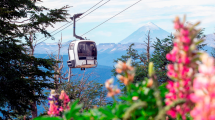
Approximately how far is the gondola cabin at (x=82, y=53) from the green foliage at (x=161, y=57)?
8298 millimetres

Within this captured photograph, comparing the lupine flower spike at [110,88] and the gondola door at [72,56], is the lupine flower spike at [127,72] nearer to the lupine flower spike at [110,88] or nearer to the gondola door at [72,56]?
the lupine flower spike at [110,88]

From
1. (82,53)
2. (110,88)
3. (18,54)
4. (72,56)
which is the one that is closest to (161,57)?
(82,53)

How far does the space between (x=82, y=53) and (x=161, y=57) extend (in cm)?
1069

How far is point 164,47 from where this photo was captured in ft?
72.7

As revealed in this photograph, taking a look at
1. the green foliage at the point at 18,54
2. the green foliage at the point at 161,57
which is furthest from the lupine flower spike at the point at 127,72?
the green foliage at the point at 161,57

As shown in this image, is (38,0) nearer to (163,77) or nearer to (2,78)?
(2,78)

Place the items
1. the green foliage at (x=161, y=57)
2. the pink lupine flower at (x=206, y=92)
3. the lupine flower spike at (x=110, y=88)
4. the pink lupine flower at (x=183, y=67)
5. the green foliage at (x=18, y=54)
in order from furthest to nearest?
the green foliage at (x=161, y=57)
the green foliage at (x=18, y=54)
the lupine flower spike at (x=110, y=88)
the pink lupine flower at (x=183, y=67)
the pink lupine flower at (x=206, y=92)

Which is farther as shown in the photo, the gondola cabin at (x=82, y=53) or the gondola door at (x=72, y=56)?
the gondola door at (x=72, y=56)

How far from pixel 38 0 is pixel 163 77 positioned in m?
13.6

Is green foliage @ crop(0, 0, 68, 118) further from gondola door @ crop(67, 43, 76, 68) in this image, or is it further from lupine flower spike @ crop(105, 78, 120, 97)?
lupine flower spike @ crop(105, 78, 120, 97)

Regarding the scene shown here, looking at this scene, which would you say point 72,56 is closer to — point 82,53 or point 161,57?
point 82,53

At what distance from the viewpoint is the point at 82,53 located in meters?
13.6

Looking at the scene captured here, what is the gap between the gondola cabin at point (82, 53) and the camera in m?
13.6

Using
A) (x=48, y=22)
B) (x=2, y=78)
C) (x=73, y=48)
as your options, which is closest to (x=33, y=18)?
(x=48, y=22)
